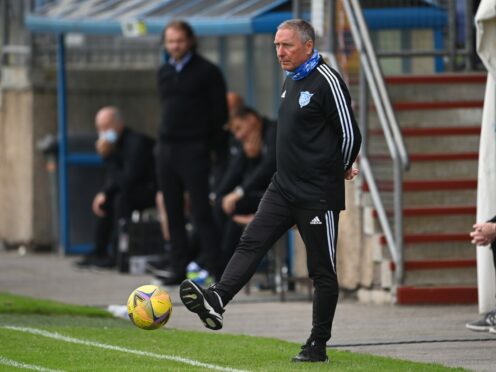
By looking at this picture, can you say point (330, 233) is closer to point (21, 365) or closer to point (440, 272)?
point (21, 365)

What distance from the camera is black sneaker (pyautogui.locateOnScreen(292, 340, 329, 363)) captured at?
870cm

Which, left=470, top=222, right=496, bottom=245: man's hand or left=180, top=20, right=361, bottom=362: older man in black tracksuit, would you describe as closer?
left=180, top=20, right=361, bottom=362: older man in black tracksuit

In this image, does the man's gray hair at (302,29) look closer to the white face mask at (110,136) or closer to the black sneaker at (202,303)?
the black sneaker at (202,303)

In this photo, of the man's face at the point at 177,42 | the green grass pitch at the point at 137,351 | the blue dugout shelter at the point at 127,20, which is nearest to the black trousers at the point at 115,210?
the blue dugout shelter at the point at 127,20

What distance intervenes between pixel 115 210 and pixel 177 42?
13.2 feet

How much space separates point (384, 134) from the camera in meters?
13.0

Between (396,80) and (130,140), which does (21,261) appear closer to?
(130,140)

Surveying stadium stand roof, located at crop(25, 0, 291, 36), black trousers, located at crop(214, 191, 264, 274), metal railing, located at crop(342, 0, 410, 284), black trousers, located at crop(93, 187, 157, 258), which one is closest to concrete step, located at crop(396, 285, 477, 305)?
metal railing, located at crop(342, 0, 410, 284)

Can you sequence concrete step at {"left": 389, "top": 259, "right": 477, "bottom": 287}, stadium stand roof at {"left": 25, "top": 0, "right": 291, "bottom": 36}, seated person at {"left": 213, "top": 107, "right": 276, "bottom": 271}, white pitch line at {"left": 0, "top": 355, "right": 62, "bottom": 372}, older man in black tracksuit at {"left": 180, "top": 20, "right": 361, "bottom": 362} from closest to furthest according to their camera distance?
white pitch line at {"left": 0, "top": 355, "right": 62, "bottom": 372} → older man in black tracksuit at {"left": 180, "top": 20, "right": 361, "bottom": 362} → concrete step at {"left": 389, "top": 259, "right": 477, "bottom": 287} → seated person at {"left": 213, "top": 107, "right": 276, "bottom": 271} → stadium stand roof at {"left": 25, "top": 0, "right": 291, "bottom": 36}

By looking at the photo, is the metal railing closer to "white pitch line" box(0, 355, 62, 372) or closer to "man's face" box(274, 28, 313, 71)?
"man's face" box(274, 28, 313, 71)

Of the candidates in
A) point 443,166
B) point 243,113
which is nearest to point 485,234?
point 443,166

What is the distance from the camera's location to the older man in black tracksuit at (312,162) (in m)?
8.85

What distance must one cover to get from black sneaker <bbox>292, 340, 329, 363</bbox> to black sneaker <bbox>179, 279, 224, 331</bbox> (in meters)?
0.50

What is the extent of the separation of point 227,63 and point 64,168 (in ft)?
→ 8.83
